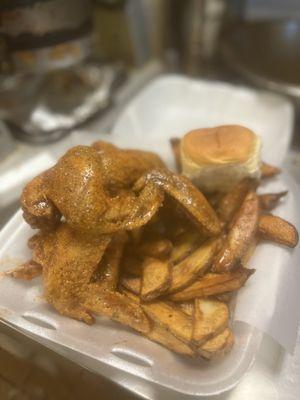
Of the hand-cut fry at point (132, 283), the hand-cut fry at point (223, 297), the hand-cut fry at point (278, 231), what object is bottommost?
the hand-cut fry at point (223, 297)

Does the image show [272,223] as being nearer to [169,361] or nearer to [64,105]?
[169,361]

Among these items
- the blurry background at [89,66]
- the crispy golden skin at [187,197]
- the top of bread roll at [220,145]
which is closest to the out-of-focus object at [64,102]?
the blurry background at [89,66]

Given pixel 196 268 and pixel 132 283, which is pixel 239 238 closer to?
pixel 196 268

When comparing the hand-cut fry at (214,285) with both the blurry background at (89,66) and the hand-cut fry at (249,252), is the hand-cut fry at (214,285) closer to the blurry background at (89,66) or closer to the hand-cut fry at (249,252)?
the hand-cut fry at (249,252)

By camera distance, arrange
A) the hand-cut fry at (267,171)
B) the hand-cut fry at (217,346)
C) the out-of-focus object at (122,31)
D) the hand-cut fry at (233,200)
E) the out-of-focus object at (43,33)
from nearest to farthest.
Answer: the hand-cut fry at (217,346) → the hand-cut fry at (233,200) → the hand-cut fry at (267,171) → the out-of-focus object at (43,33) → the out-of-focus object at (122,31)

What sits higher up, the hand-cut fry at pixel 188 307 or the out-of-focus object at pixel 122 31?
the out-of-focus object at pixel 122 31

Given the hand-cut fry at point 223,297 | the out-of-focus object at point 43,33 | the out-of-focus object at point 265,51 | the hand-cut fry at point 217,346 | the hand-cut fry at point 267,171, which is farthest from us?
the out-of-focus object at point 265,51

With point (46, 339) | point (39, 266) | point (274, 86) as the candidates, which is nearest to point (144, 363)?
point (46, 339)

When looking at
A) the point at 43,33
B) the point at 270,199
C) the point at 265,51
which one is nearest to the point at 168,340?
the point at 270,199

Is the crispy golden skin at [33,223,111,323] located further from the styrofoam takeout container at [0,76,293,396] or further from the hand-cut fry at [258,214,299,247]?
the hand-cut fry at [258,214,299,247]
